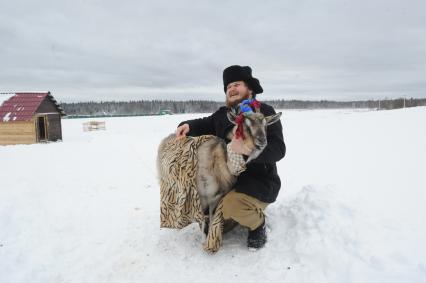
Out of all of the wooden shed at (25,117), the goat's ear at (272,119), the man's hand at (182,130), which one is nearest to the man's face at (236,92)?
the man's hand at (182,130)

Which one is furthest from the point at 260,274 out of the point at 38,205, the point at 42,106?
the point at 42,106

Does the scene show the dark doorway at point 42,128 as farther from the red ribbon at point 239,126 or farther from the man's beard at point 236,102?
the red ribbon at point 239,126

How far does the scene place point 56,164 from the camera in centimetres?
1194

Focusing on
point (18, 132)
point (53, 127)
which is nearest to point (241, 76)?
point (18, 132)

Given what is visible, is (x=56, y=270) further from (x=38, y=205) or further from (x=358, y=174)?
Answer: (x=358, y=174)

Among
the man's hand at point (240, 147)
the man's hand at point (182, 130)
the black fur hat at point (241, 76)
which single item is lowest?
the man's hand at point (240, 147)

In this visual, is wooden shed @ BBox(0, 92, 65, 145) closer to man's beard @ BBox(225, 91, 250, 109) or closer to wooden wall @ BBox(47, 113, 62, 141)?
wooden wall @ BBox(47, 113, 62, 141)

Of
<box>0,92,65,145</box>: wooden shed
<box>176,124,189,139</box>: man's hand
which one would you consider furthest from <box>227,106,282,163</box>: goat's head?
<box>0,92,65,145</box>: wooden shed

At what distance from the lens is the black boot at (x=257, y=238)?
420 cm

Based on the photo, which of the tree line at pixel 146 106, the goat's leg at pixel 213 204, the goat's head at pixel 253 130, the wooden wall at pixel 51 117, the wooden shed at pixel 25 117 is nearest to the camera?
the goat's head at pixel 253 130

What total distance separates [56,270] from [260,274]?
8.25 feet

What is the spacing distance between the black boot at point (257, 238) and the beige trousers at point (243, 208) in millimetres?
67

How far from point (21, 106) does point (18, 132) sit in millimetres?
1799

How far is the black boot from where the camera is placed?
13.8 ft
